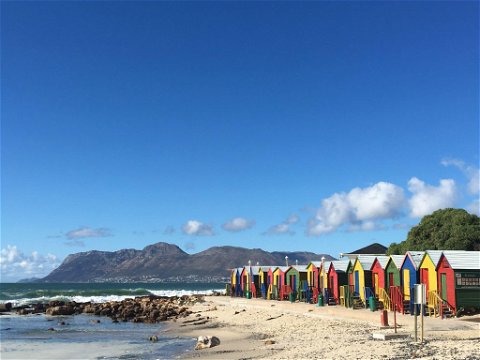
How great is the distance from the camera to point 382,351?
1814 cm

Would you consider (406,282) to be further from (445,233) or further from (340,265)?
(445,233)

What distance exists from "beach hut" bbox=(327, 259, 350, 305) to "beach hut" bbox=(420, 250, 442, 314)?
31.9ft

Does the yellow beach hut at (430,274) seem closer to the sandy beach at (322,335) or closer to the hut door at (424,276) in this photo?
the hut door at (424,276)

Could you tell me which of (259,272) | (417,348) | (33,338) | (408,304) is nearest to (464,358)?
(417,348)

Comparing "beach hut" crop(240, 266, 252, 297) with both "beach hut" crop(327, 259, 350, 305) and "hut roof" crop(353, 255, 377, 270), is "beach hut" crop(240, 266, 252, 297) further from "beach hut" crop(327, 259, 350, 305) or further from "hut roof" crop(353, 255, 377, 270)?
"hut roof" crop(353, 255, 377, 270)

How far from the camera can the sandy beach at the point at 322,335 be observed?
18.2 metres

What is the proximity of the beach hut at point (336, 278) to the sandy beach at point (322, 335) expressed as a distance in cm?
371

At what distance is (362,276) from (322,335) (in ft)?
47.4

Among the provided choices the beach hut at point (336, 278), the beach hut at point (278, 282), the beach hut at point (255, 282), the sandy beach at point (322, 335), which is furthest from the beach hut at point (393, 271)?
the beach hut at point (255, 282)

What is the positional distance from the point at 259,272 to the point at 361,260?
71.4ft

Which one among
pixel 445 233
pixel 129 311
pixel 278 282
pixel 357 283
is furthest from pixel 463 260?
pixel 129 311

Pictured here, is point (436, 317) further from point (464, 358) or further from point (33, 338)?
point (33, 338)

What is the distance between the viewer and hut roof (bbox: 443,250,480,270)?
29.9m

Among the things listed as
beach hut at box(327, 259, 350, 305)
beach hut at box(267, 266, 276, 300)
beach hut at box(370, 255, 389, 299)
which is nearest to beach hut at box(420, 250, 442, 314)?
beach hut at box(370, 255, 389, 299)
